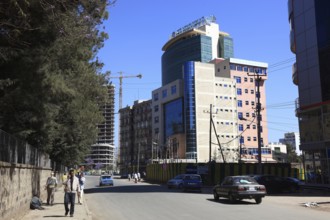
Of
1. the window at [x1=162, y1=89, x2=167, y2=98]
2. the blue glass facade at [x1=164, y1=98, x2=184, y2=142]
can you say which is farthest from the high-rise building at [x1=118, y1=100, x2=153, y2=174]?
the window at [x1=162, y1=89, x2=167, y2=98]

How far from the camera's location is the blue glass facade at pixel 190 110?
124m

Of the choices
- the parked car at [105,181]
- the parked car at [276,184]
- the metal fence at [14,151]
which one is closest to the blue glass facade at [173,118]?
the parked car at [105,181]

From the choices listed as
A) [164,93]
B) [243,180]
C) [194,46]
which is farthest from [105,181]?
[194,46]

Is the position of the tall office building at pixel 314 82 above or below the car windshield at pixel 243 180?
above

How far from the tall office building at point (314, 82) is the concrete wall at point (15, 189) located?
2637cm

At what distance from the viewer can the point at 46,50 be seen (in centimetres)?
1330

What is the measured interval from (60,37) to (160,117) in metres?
130

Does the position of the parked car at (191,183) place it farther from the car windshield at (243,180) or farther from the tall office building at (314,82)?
the car windshield at (243,180)

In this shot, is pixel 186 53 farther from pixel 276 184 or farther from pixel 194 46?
pixel 276 184

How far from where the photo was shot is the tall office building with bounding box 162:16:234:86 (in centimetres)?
15512

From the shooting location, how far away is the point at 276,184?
34.4m

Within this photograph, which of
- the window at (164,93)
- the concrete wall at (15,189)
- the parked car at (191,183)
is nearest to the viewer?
the concrete wall at (15,189)

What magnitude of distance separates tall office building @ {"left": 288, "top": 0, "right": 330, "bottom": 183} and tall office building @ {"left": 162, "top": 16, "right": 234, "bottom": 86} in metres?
110

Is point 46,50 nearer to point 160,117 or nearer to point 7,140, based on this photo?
point 7,140
